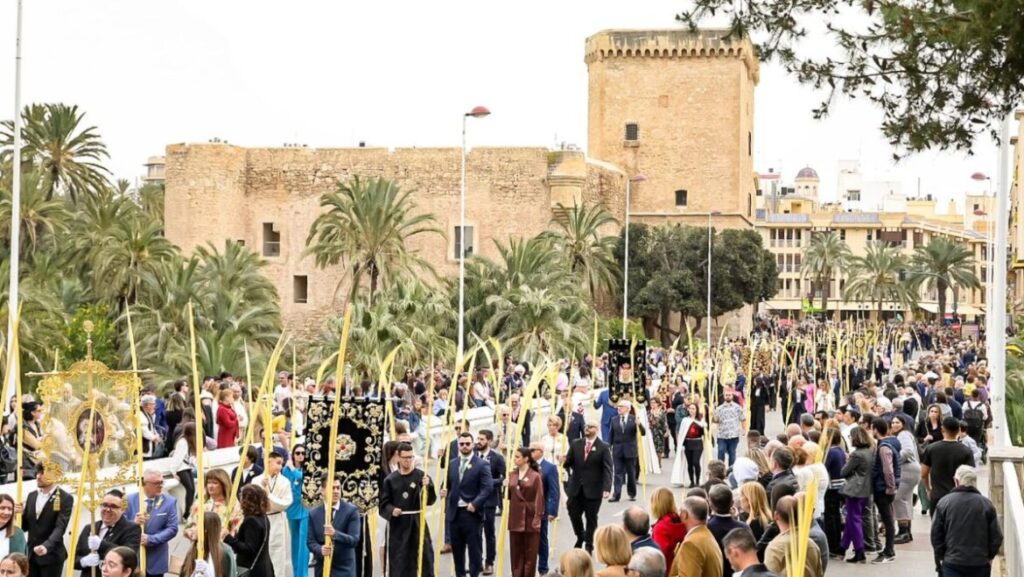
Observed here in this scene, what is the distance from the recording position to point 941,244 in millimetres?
89562

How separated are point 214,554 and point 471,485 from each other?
4546mm

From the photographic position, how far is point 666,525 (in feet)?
32.9

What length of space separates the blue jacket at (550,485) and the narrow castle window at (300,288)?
5226 cm

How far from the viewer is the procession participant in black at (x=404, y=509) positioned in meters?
12.5

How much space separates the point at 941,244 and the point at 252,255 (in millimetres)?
50950

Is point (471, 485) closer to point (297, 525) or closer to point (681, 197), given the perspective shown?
point (297, 525)

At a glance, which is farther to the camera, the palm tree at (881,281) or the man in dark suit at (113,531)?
the palm tree at (881,281)

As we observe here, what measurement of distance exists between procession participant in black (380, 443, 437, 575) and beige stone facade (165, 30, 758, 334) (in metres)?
49.2

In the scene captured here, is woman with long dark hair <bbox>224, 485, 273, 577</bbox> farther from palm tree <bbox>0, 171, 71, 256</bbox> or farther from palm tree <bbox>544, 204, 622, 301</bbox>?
palm tree <bbox>544, 204, 622, 301</bbox>

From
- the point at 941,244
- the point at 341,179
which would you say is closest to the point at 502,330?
the point at 341,179

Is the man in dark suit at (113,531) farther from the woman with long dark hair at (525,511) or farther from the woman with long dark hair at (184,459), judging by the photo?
the woman with long dark hair at (184,459)

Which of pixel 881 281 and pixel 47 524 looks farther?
pixel 881 281

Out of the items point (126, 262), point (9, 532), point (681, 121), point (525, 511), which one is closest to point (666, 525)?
point (525, 511)

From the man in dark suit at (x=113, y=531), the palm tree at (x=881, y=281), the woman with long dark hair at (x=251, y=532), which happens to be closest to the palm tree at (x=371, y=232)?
the man in dark suit at (x=113, y=531)
